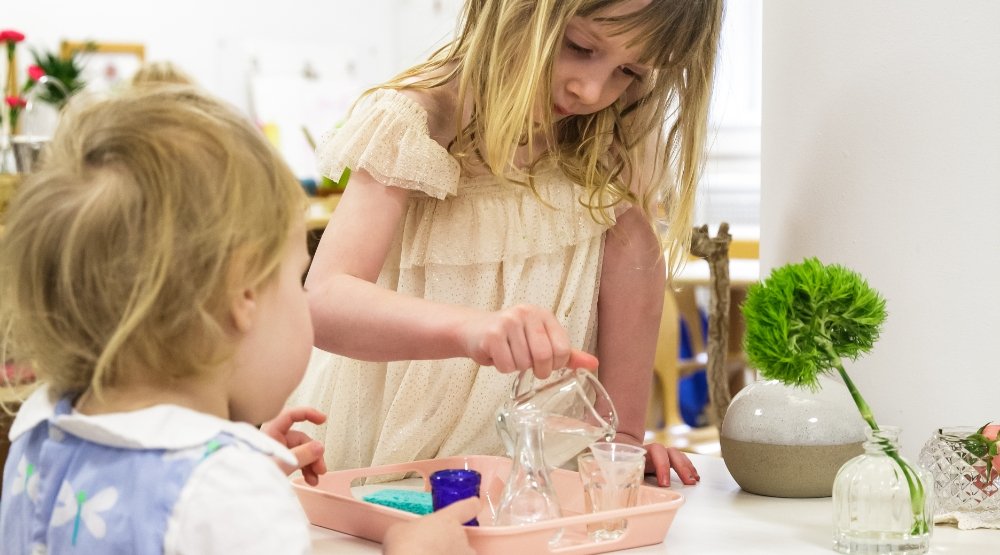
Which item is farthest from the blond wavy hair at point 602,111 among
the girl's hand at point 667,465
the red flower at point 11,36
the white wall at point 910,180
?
the red flower at point 11,36

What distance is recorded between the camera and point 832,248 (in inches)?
46.7

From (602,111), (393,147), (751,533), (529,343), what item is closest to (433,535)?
(529,343)

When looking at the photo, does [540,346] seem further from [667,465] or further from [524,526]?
[667,465]

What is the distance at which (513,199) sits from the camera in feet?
4.29

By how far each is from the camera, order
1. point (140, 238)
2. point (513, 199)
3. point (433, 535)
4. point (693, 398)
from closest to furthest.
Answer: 1. point (140, 238)
2. point (433, 535)
3. point (513, 199)
4. point (693, 398)

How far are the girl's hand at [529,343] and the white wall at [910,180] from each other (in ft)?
1.19

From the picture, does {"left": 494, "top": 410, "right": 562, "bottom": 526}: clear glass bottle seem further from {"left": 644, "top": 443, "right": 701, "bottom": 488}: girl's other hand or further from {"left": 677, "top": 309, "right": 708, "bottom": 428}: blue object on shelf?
{"left": 677, "top": 309, "right": 708, "bottom": 428}: blue object on shelf

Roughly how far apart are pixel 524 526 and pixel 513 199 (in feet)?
1.78

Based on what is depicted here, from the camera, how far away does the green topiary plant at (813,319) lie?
900 mm

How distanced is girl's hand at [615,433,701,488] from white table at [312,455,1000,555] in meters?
0.06

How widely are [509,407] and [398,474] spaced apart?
0.20 meters

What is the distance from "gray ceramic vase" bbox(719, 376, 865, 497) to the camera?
3.41 feet

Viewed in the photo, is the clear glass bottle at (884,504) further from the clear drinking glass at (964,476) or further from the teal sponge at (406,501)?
the teal sponge at (406,501)

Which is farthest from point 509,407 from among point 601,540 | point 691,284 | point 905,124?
point 691,284
